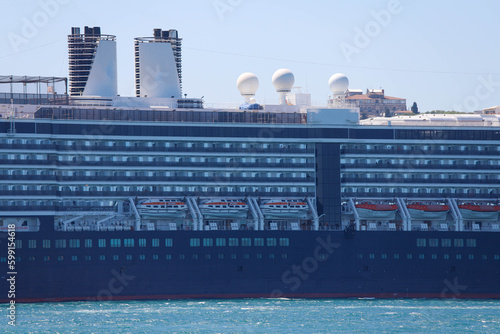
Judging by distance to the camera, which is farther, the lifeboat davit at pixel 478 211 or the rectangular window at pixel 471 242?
the lifeboat davit at pixel 478 211

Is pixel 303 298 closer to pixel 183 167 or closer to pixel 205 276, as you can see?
pixel 205 276

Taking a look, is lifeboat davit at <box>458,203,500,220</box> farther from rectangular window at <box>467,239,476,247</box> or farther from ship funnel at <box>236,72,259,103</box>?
ship funnel at <box>236,72,259,103</box>

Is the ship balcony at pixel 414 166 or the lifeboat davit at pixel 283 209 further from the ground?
the ship balcony at pixel 414 166

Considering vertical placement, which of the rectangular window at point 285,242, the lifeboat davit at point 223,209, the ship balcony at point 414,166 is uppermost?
the ship balcony at point 414,166

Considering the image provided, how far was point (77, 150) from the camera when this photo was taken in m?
83.4

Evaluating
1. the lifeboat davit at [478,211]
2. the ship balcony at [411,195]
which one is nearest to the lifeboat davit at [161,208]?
the ship balcony at [411,195]

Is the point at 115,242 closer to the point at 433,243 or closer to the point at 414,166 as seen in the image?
the point at 433,243

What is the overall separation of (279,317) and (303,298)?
9769 millimetres

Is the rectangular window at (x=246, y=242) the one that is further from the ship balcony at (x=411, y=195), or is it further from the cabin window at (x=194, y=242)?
the ship balcony at (x=411, y=195)

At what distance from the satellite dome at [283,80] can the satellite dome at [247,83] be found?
1655 millimetres

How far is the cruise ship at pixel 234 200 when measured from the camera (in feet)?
264

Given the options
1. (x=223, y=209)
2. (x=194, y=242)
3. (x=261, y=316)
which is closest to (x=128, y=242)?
(x=194, y=242)

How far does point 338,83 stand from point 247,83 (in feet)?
27.0

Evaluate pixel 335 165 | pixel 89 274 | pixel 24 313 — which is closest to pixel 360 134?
pixel 335 165
